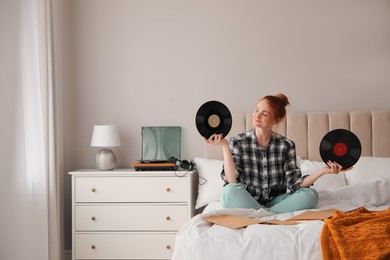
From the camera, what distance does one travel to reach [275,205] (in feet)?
10.7

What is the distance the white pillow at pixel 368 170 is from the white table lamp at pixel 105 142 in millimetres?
1708

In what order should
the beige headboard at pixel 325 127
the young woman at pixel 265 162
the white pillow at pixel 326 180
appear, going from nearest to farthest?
the young woman at pixel 265 162 < the white pillow at pixel 326 180 < the beige headboard at pixel 325 127

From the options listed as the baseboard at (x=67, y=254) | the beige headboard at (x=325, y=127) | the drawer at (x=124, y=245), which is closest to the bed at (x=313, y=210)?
the beige headboard at (x=325, y=127)

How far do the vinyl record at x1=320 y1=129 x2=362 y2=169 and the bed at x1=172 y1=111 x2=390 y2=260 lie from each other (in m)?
0.26

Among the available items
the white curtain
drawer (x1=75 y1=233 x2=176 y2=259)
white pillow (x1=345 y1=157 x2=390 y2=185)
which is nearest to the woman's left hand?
white pillow (x1=345 y1=157 x2=390 y2=185)

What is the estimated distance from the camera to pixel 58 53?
4.23 meters

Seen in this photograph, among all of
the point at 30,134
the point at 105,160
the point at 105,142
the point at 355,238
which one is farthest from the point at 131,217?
the point at 355,238

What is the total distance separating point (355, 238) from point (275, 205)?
0.94 m

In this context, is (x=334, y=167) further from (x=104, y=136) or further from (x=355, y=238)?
(x=104, y=136)

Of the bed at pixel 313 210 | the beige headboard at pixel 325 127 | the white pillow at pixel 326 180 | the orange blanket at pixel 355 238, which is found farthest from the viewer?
the beige headboard at pixel 325 127

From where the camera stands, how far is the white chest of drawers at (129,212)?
4.07 m

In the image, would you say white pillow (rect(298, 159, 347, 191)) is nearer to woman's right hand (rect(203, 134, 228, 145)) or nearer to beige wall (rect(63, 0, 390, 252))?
beige wall (rect(63, 0, 390, 252))

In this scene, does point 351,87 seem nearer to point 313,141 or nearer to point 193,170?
point 313,141

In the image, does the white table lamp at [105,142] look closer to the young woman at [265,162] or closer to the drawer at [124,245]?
the drawer at [124,245]
